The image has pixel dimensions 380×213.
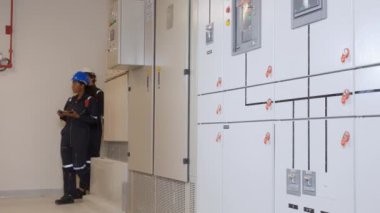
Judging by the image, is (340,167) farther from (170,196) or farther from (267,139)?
(170,196)

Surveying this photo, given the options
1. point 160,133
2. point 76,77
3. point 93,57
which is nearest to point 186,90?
point 160,133

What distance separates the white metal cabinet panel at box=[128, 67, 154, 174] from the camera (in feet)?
15.5

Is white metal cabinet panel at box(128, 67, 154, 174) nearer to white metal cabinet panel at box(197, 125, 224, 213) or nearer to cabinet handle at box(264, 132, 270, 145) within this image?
white metal cabinet panel at box(197, 125, 224, 213)

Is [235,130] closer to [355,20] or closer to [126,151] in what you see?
[355,20]

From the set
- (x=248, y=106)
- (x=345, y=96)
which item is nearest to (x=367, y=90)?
(x=345, y=96)

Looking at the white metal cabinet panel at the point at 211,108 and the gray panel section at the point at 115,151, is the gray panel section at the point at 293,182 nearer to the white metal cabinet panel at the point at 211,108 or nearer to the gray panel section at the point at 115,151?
the white metal cabinet panel at the point at 211,108

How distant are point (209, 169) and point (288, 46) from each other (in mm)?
1311

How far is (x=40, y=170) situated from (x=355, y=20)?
5865mm

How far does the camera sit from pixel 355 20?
2.18 meters

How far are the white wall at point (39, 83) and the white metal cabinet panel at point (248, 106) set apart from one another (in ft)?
14.6

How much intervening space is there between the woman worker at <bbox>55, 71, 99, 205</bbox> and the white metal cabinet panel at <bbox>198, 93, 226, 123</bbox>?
3051mm

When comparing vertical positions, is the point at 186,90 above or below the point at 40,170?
above

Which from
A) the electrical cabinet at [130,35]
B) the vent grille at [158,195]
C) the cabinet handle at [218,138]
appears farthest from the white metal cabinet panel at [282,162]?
the electrical cabinet at [130,35]

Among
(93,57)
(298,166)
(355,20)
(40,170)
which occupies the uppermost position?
(93,57)
